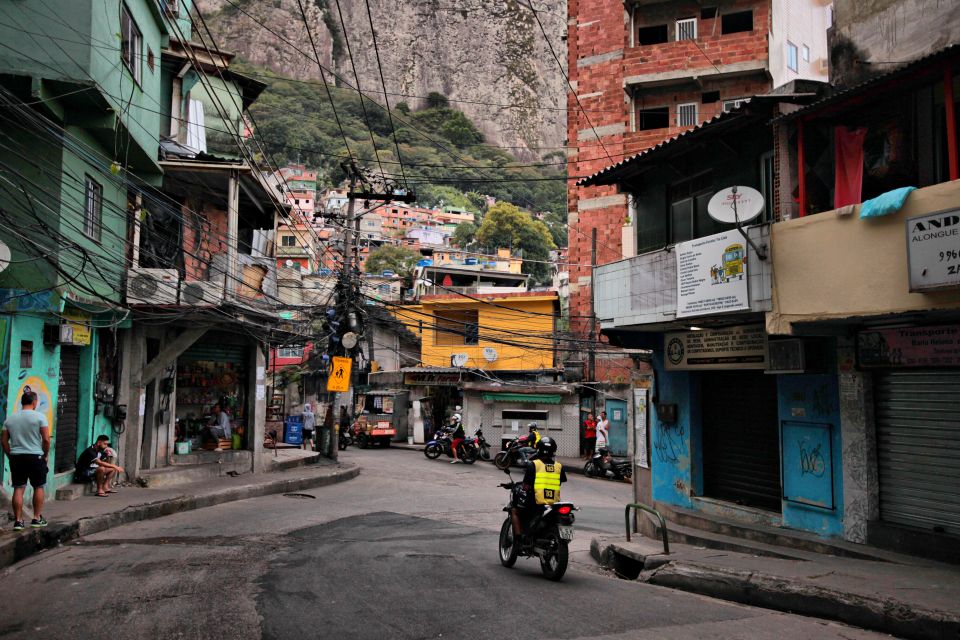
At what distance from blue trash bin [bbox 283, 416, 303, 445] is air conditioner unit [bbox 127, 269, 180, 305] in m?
15.8

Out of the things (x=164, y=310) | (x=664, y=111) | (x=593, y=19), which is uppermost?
(x=593, y=19)

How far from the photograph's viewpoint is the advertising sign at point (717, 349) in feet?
38.2

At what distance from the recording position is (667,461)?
45.6 feet

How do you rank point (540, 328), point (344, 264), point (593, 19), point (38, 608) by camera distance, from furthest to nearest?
point (540, 328)
point (593, 19)
point (344, 264)
point (38, 608)

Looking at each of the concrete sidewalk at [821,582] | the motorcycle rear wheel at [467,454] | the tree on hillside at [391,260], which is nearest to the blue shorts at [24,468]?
the concrete sidewalk at [821,582]

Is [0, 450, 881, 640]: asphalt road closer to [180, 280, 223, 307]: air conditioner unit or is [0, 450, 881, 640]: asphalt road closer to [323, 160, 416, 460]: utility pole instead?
[180, 280, 223, 307]: air conditioner unit

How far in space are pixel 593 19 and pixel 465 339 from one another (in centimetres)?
1600

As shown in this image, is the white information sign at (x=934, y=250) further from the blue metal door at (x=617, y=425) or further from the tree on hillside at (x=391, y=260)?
the tree on hillside at (x=391, y=260)

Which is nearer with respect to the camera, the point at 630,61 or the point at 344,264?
the point at 344,264

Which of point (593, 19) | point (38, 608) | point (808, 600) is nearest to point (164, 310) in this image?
point (38, 608)

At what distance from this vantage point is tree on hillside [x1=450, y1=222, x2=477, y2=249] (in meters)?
109

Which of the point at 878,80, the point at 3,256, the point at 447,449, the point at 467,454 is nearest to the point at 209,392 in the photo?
the point at 3,256

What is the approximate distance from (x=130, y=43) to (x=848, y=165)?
542 inches

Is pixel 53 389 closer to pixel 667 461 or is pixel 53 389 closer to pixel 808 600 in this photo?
pixel 667 461
